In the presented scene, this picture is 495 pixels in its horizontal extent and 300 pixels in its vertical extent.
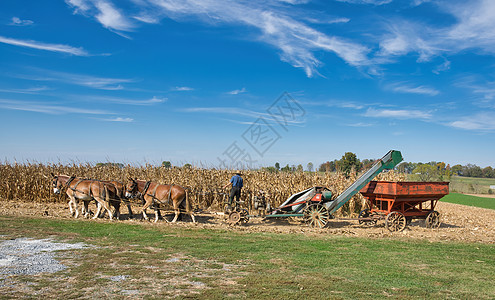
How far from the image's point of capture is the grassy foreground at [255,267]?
6.02 metres

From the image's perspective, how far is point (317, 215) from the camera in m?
13.3

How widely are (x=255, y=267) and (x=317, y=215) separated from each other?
629 cm

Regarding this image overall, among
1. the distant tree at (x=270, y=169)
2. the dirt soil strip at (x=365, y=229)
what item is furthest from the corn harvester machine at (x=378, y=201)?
the distant tree at (x=270, y=169)

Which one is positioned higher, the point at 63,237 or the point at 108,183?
the point at 108,183

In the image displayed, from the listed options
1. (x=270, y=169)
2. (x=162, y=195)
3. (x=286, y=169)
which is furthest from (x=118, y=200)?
(x=286, y=169)

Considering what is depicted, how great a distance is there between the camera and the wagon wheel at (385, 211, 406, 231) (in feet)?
42.4

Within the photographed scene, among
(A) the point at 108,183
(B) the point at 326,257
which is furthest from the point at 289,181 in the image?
(B) the point at 326,257

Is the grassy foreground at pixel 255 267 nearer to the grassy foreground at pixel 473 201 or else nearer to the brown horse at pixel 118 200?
the brown horse at pixel 118 200

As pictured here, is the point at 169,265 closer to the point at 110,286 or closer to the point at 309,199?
the point at 110,286

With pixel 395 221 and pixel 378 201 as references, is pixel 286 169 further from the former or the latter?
pixel 395 221

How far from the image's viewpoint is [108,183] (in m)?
15.0

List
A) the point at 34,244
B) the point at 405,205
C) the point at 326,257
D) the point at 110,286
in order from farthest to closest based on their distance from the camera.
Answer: the point at 405,205 → the point at 34,244 → the point at 326,257 → the point at 110,286

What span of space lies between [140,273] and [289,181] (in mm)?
13069

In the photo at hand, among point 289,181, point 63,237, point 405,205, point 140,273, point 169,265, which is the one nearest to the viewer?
point 140,273
